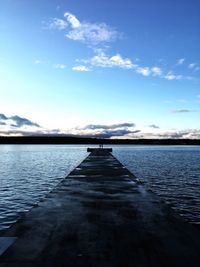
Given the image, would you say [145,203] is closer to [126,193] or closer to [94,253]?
[126,193]

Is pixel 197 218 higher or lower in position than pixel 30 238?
lower

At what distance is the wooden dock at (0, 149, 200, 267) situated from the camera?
6777 mm

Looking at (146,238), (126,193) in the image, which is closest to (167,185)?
(126,193)

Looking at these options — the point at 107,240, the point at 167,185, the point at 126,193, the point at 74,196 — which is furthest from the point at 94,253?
the point at 167,185

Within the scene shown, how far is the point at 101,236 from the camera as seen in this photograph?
862 cm

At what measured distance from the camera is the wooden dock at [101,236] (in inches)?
267

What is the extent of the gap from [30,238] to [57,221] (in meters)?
2.11

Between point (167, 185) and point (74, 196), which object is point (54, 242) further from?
point (167, 185)

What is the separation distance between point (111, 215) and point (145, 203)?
336 cm

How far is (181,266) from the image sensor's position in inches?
254

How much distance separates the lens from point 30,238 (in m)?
8.43

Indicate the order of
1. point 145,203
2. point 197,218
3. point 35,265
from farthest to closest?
point 197,218 < point 145,203 < point 35,265

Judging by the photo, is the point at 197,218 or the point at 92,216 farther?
the point at 197,218

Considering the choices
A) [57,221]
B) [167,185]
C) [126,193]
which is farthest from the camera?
[167,185]
